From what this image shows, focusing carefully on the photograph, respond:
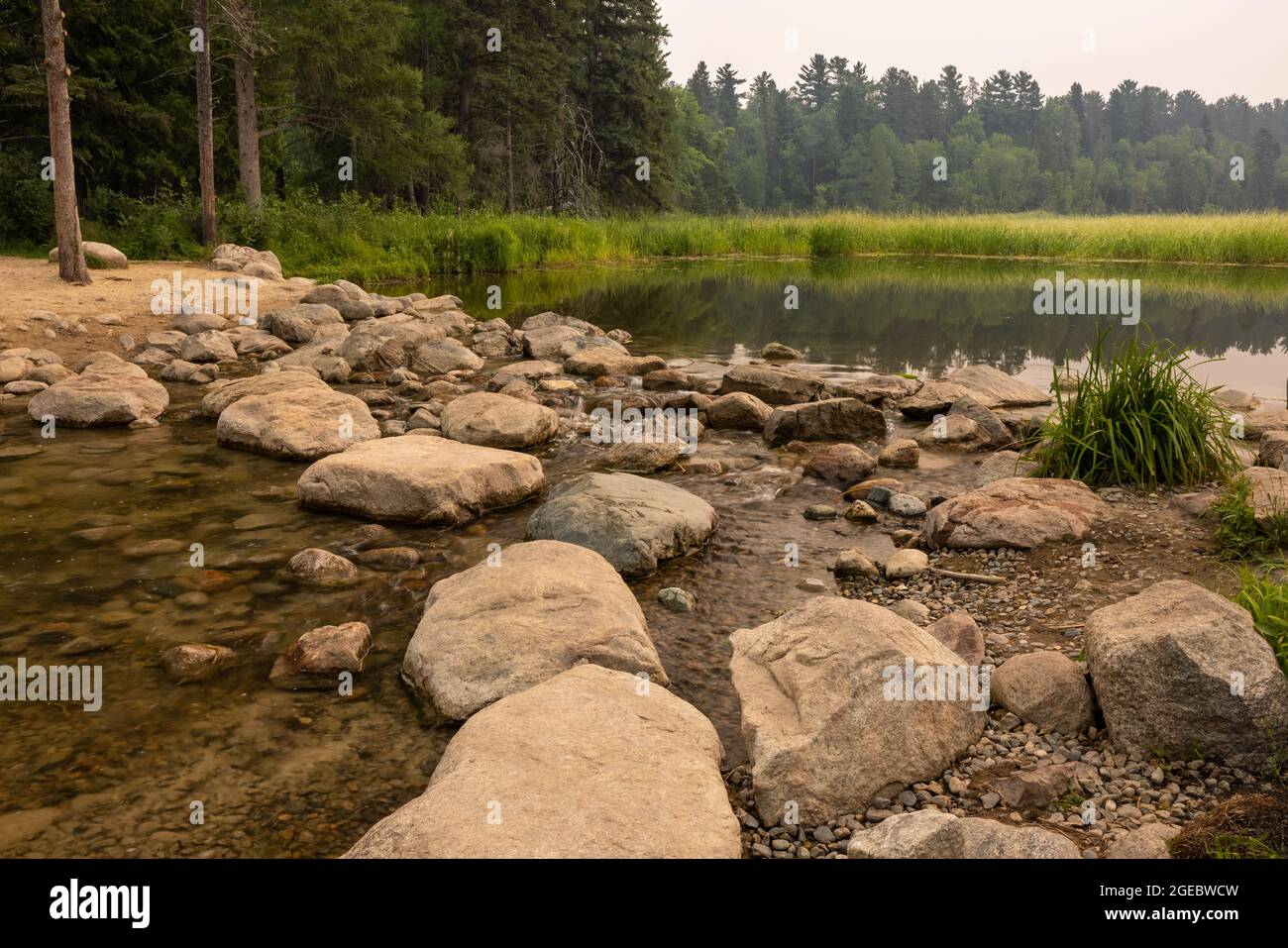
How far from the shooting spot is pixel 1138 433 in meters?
6.54

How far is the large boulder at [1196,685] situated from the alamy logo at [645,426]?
5.09 meters

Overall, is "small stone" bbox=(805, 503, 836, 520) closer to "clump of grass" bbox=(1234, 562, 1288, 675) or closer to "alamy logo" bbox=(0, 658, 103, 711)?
"clump of grass" bbox=(1234, 562, 1288, 675)

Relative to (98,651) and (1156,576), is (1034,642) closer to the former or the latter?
(1156,576)

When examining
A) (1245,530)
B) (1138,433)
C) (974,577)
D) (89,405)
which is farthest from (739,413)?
(89,405)

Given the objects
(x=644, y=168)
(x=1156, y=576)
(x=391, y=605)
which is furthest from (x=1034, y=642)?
(x=644, y=168)

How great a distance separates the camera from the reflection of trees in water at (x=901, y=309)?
48.8ft

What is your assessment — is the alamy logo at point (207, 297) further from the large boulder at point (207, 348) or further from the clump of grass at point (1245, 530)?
→ the clump of grass at point (1245, 530)

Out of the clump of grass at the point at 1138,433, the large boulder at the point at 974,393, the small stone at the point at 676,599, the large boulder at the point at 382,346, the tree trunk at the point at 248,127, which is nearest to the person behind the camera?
the small stone at the point at 676,599

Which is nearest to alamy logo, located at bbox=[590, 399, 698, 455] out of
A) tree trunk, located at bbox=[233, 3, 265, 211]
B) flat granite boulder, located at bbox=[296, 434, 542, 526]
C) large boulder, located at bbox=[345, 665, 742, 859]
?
flat granite boulder, located at bbox=[296, 434, 542, 526]

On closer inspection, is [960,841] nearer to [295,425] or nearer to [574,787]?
[574,787]

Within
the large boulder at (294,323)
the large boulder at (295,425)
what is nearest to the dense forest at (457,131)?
the large boulder at (294,323)

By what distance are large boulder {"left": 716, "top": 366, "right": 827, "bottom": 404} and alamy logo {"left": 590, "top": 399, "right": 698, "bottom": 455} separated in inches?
32.5

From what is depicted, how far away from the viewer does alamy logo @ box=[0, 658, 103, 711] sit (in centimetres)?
410
